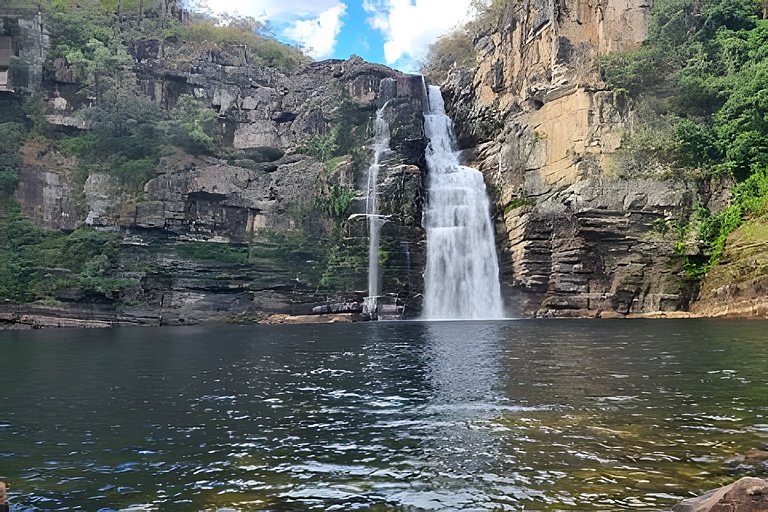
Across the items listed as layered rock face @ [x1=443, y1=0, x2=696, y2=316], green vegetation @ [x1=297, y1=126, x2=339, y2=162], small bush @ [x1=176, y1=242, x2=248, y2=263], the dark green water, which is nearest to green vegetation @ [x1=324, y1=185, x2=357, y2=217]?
green vegetation @ [x1=297, y1=126, x2=339, y2=162]

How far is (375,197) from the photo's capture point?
153 feet

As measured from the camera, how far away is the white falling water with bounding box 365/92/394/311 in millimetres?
44594

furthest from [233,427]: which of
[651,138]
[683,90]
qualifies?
[683,90]

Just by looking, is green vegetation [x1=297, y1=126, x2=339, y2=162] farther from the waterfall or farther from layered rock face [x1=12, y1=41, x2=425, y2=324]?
the waterfall

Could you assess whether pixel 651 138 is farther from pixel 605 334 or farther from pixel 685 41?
pixel 605 334

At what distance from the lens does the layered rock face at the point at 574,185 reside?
37688 mm

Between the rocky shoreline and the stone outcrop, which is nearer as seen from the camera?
the stone outcrop

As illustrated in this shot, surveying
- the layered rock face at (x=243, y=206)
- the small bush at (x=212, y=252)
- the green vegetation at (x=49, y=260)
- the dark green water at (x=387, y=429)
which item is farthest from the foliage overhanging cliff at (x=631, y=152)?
the green vegetation at (x=49, y=260)

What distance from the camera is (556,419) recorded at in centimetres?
971

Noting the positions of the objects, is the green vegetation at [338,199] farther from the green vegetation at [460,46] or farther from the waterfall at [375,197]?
the green vegetation at [460,46]

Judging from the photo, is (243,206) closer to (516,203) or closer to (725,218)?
(516,203)

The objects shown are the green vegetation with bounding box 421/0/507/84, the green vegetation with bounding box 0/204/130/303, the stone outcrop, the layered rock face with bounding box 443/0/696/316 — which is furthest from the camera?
the green vegetation with bounding box 421/0/507/84

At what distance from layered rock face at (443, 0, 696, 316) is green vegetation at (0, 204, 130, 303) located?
96.2 feet

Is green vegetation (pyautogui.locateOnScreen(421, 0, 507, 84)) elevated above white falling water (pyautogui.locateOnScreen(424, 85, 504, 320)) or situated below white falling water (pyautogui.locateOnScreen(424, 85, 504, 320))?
above
